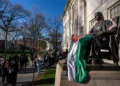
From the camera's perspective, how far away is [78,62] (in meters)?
4.43

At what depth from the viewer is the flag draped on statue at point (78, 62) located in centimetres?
436

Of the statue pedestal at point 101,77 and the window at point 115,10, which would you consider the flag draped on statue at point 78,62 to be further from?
the window at point 115,10

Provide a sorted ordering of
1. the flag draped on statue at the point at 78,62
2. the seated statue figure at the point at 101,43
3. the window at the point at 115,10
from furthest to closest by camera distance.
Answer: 1. the window at the point at 115,10
2. the seated statue figure at the point at 101,43
3. the flag draped on statue at the point at 78,62

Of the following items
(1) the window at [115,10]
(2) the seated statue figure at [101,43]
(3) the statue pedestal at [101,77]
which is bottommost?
(3) the statue pedestal at [101,77]

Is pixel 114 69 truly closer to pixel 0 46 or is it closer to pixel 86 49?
pixel 86 49

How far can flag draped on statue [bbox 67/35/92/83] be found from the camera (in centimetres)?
436

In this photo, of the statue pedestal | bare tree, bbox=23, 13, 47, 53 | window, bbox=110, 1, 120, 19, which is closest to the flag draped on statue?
the statue pedestal

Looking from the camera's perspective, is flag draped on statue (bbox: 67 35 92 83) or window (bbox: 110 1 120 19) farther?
window (bbox: 110 1 120 19)

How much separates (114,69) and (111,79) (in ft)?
0.82

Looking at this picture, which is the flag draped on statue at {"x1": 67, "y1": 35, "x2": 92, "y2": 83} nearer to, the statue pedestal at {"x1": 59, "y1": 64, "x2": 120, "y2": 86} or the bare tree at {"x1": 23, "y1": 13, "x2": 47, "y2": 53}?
the statue pedestal at {"x1": 59, "y1": 64, "x2": 120, "y2": 86}

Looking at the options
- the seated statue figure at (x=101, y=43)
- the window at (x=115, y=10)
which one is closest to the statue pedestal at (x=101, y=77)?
the seated statue figure at (x=101, y=43)

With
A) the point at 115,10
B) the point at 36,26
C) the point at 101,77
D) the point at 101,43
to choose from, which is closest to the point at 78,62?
the point at 101,77

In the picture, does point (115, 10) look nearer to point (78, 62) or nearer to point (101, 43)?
point (101, 43)

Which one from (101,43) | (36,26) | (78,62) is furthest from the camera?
(36,26)
